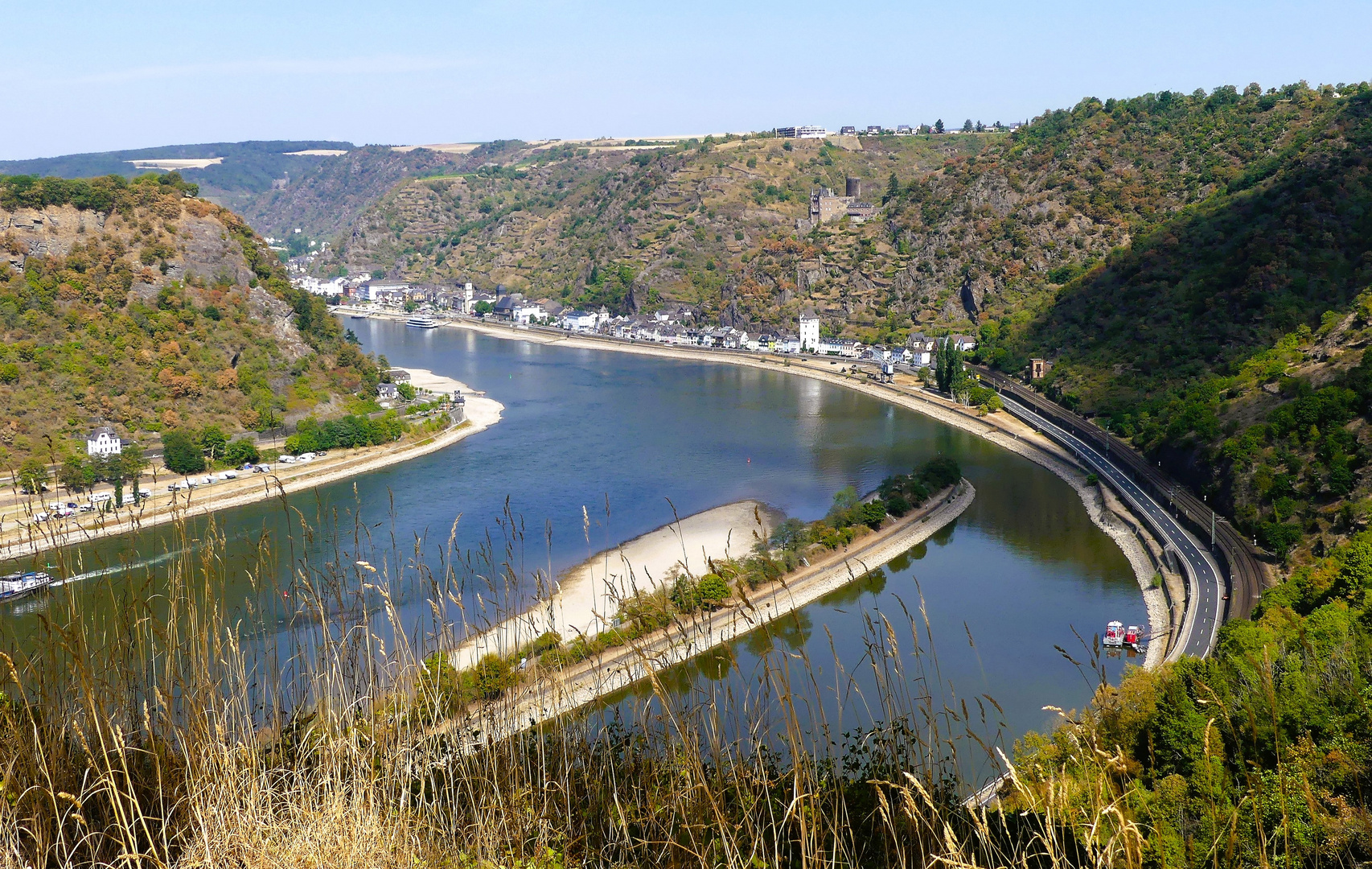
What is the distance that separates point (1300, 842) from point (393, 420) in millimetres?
23660

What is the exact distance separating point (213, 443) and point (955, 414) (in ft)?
63.4

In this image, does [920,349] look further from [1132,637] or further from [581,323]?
[1132,637]

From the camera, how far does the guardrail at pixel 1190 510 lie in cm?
1311

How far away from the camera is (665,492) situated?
2097 centimetres

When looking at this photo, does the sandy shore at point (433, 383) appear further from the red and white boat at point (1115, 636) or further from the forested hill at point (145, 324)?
the red and white boat at point (1115, 636)

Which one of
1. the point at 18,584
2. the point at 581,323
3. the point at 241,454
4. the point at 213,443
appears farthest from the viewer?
the point at 581,323

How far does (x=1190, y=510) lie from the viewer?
17.0 m

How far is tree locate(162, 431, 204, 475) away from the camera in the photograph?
69.1 ft

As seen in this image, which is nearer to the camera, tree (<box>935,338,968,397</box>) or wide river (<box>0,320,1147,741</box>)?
wide river (<box>0,320,1147,741</box>)

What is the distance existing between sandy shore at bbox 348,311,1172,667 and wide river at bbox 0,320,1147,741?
285 millimetres

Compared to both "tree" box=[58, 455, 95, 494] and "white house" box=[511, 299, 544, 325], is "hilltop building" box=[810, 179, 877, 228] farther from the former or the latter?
"tree" box=[58, 455, 95, 494]

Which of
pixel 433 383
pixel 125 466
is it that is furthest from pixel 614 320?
pixel 125 466

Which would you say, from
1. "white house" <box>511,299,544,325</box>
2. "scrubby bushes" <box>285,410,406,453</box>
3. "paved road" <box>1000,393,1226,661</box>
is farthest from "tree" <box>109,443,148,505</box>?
"white house" <box>511,299,544,325</box>

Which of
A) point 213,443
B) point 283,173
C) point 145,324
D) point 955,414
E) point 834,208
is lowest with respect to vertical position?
point 955,414
